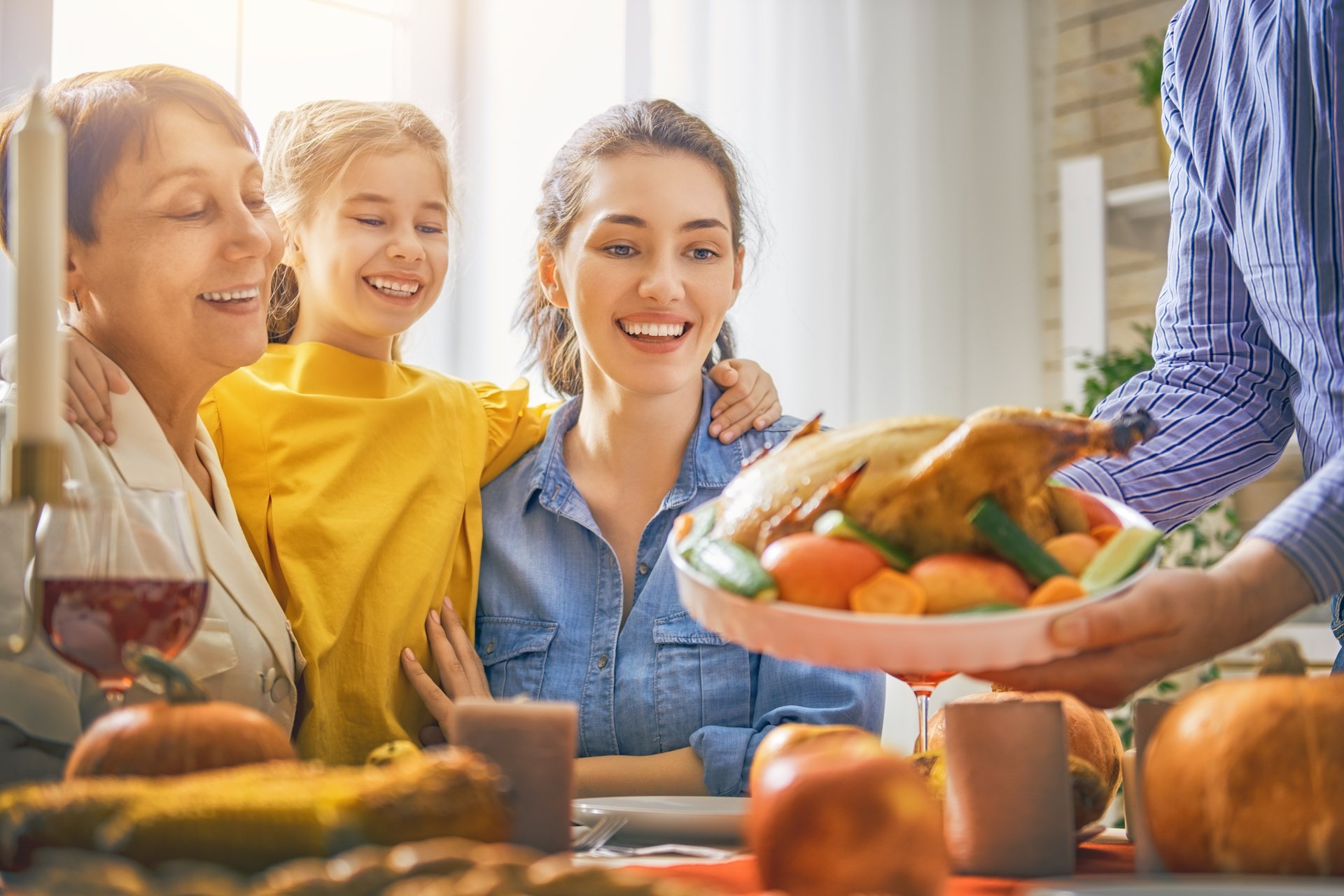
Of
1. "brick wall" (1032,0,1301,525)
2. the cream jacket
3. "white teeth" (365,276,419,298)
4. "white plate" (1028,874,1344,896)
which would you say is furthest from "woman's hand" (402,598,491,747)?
"brick wall" (1032,0,1301,525)

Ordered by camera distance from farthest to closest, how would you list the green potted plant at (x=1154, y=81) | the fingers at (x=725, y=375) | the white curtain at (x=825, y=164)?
the green potted plant at (x=1154, y=81)
the white curtain at (x=825, y=164)
the fingers at (x=725, y=375)

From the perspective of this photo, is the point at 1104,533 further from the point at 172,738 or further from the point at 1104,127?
the point at 1104,127

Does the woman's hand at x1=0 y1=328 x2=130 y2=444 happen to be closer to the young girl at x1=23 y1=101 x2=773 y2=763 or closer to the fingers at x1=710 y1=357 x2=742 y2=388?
the young girl at x1=23 y1=101 x2=773 y2=763

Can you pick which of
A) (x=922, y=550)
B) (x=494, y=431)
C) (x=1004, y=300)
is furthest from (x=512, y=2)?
(x=922, y=550)

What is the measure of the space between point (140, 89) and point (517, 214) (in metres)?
1.35

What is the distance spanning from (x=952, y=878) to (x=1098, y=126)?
3.44 meters

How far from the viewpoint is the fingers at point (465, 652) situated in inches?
59.9

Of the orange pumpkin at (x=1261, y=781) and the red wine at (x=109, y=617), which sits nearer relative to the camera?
the orange pumpkin at (x=1261, y=781)

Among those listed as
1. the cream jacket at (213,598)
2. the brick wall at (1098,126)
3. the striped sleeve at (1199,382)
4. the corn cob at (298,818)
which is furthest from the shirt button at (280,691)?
the brick wall at (1098,126)

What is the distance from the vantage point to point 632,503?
1.75 meters

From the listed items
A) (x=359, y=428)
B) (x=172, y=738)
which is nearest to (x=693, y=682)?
(x=359, y=428)

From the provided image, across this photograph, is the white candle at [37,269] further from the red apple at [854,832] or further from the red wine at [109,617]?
the red apple at [854,832]

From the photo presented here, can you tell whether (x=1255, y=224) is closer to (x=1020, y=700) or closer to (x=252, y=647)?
(x=1020, y=700)

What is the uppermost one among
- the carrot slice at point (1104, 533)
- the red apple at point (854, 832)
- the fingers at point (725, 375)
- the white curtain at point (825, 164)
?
the white curtain at point (825, 164)
